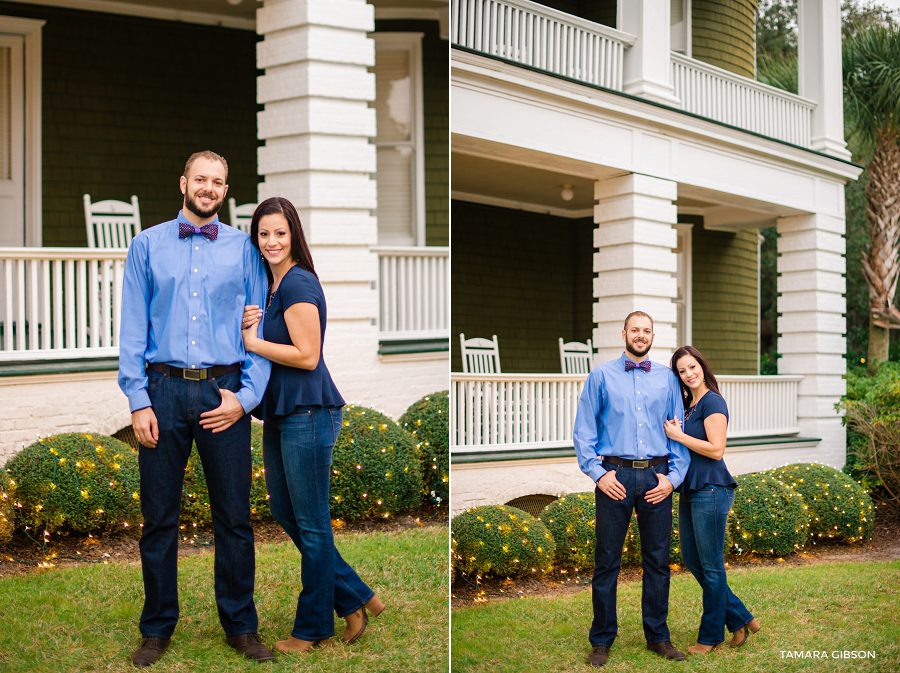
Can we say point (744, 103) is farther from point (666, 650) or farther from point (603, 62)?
point (666, 650)

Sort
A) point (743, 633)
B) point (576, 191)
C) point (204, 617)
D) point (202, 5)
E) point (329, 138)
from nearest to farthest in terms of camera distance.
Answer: point (204, 617)
point (743, 633)
point (576, 191)
point (329, 138)
point (202, 5)

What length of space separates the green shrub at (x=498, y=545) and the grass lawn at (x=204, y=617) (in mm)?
→ 336

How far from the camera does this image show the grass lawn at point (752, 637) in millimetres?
3068

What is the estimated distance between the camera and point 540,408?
349cm

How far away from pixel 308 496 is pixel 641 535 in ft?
4.03

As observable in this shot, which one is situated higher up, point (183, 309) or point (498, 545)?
point (183, 309)

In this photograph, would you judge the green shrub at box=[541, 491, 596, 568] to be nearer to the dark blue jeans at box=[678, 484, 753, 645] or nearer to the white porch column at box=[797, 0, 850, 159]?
the dark blue jeans at box=[678, 484, 753, 645]

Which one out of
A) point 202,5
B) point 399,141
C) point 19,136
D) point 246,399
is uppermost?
point 202,5

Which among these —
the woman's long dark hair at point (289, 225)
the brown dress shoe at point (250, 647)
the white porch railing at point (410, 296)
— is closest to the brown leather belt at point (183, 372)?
the woman's long dark hair at point (289, 225)

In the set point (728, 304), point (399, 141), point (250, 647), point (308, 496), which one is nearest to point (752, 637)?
point (728, 304)

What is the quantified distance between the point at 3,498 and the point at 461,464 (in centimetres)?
223

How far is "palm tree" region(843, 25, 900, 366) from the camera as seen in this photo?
351 centimetres

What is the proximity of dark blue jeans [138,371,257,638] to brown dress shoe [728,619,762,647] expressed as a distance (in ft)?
6.12

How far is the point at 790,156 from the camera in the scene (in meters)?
3.58
